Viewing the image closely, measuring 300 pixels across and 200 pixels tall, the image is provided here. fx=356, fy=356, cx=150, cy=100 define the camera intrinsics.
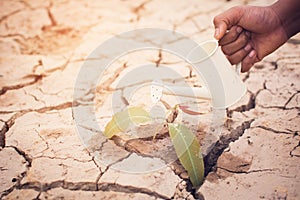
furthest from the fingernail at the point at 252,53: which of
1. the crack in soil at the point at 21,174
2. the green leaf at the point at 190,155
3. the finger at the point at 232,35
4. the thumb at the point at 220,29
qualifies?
the crack in soil at the point at 21,174

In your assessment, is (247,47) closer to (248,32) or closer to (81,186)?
(248,32)

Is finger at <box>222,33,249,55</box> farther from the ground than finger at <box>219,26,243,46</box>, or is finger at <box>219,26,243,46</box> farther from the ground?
finger at <box>219,26,243,46</box>

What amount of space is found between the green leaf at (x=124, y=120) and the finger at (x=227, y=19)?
0.49 m

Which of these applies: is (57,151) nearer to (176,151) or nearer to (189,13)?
(176,151)

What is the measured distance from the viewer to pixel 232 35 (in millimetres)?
1710

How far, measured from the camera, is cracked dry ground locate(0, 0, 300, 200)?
134cm

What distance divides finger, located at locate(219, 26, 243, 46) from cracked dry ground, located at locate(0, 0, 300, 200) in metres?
0.29

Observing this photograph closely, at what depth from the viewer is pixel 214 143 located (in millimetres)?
1525

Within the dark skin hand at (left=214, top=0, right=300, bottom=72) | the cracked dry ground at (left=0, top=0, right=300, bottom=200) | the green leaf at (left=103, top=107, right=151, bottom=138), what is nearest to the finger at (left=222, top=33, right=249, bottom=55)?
the dark skin hand at (left=214, top=0, right=300, bottom=72)

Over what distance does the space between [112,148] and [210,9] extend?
1.54 metres

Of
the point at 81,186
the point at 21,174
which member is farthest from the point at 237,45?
the point at 21,174

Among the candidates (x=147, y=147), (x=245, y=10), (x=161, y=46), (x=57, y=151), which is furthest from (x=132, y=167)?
(x=161, y=46)

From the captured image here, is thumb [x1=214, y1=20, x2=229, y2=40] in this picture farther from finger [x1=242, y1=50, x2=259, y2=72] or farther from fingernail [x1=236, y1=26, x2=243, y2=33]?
finger [x1=242, y1=50, x2=259, y2=72]

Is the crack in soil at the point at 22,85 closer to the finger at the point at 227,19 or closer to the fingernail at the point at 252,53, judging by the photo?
the finger at the point at 227,19
